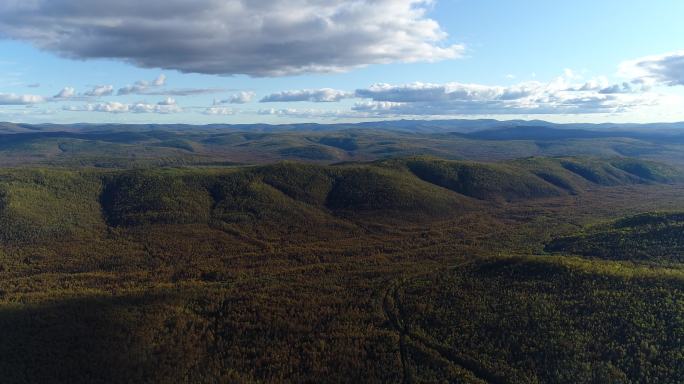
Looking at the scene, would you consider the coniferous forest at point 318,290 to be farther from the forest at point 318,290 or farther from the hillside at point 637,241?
the hillside at point 637,241

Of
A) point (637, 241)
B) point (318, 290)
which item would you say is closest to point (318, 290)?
point (318, 290)

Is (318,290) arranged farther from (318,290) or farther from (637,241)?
(637,241)

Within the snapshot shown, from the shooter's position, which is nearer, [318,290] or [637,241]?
[318,290]

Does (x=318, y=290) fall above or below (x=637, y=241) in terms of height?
below

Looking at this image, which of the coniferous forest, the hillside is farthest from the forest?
the hillside

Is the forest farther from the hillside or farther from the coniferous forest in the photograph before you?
the hillside

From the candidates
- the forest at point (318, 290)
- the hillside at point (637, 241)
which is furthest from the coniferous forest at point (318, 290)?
the hillside at point (637, 241)

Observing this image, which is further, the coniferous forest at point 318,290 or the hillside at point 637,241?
the hillside at point 637,241

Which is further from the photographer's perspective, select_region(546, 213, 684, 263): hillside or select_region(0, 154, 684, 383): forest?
select_region(546, 213, 684, 263): hillside

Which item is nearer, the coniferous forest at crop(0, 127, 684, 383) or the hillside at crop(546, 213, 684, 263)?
the coniferous forest at crop(0, 127, 684, 383)

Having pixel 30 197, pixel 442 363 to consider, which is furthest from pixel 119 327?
pixel 30 197

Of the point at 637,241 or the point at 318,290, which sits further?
the point at 637,241

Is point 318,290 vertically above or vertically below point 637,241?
below
